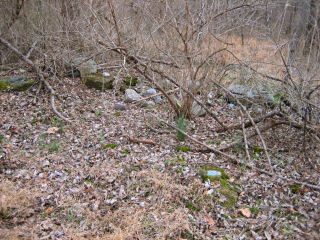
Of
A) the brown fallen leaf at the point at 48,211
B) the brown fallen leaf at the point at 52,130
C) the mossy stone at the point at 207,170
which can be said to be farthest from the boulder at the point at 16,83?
the mossy stone at the point at 207,170

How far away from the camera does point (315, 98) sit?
15.7ft

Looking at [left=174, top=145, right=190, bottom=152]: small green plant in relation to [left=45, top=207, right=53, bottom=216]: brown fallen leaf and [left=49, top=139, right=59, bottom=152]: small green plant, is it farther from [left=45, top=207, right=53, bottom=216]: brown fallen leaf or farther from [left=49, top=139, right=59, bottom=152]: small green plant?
[left=45, top=207, right=53, bottom=216]: brown fallen leaf

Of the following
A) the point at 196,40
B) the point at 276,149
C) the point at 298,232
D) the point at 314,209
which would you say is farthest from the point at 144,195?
the point at 196,40

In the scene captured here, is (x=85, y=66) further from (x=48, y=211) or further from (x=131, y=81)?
(x=48, y=211)

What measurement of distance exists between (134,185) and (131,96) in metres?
2.73

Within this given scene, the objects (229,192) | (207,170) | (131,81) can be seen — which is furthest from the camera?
(131,81)

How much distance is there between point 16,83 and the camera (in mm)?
5719

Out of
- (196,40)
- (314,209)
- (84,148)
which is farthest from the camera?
(196,40)

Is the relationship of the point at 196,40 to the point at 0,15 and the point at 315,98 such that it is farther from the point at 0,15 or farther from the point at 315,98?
the point at 0,15

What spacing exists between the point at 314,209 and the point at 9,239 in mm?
3047

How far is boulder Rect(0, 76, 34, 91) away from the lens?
5656 mm

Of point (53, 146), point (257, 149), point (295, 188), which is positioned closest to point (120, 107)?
point (53, 146)

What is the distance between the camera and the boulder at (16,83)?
5656 mm

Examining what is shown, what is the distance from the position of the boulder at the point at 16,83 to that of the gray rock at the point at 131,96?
72.6 inches
